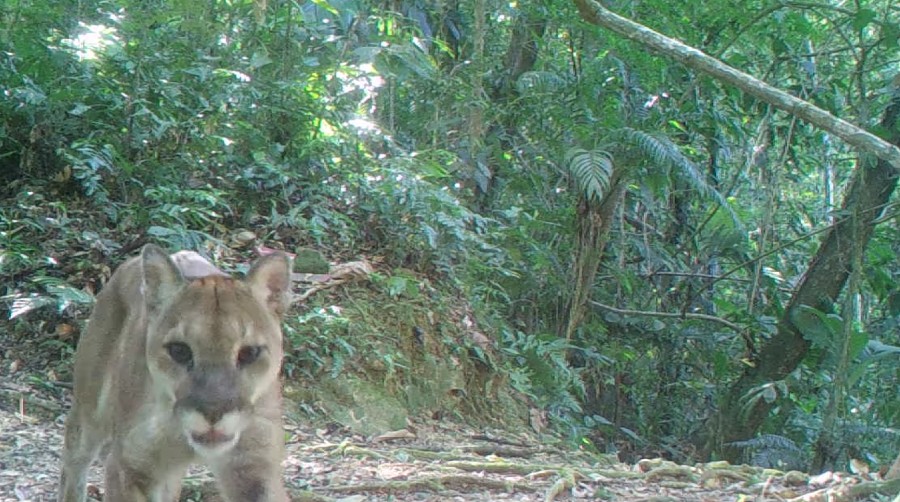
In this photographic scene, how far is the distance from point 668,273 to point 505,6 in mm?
4049

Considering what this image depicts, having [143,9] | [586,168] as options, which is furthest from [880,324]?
[143,9]

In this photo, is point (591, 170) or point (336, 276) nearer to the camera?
point (336, 276)

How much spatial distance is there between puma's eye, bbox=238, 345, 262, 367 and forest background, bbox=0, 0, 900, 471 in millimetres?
4139

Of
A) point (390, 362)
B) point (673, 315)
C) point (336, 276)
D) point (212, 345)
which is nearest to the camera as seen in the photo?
point (212, 345)

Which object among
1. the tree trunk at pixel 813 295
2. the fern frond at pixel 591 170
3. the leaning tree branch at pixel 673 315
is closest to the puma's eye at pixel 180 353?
the fern frond at pixel 591 170

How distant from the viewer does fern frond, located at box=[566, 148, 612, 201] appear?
8.94m

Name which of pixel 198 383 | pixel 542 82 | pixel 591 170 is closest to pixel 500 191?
pixel 542 82

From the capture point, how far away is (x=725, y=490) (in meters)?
5.31

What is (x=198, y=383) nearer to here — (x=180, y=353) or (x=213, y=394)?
(x=213, y=394)

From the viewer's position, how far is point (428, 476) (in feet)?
17.3

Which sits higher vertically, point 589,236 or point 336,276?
point 589,236

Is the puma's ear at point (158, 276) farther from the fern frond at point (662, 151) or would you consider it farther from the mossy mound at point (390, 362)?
the fern frond at point (662, 151)

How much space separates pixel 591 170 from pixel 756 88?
15.1 ft

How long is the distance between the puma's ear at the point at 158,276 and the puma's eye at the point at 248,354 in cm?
44
